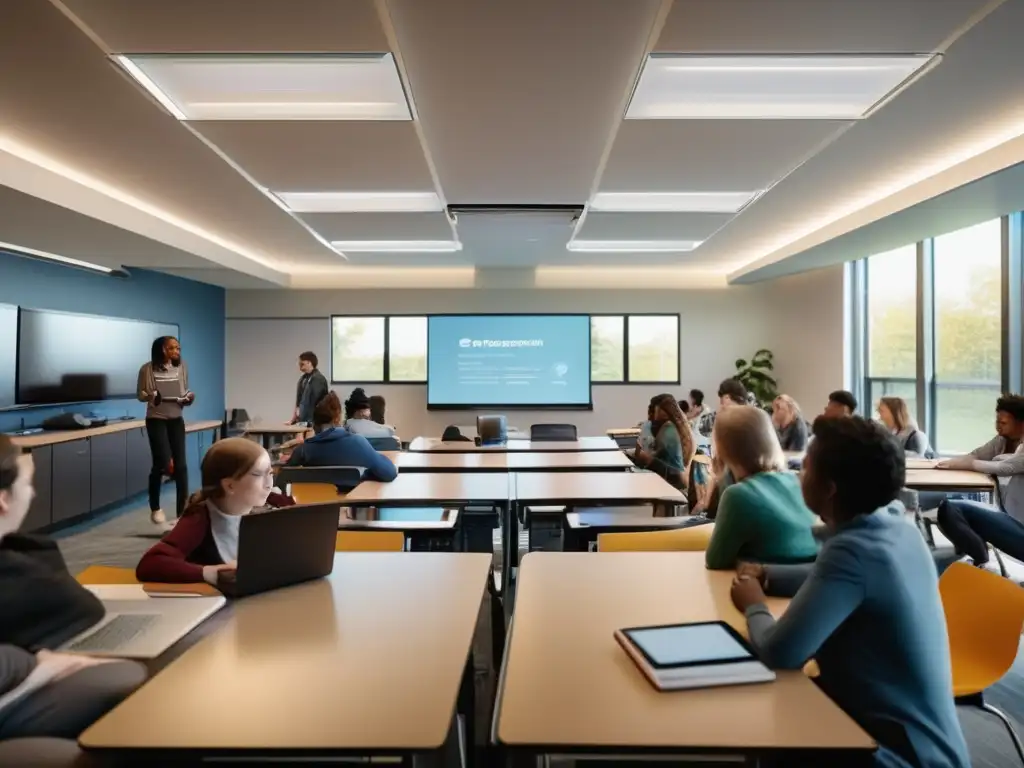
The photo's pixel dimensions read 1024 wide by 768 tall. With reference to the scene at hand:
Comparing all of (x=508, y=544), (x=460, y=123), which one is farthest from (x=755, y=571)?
(x=460, y=123)

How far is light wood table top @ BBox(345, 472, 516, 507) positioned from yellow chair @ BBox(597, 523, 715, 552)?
0.92 meters

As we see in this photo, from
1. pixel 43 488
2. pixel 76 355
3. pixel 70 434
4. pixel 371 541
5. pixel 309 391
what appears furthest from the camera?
pixel 309 391

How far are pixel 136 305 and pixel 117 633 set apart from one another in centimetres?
740

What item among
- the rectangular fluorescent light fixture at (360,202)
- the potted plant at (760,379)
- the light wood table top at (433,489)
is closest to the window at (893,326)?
the potted plant at (760,379)

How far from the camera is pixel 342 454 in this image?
400cm

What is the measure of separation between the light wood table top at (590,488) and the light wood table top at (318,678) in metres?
1.43

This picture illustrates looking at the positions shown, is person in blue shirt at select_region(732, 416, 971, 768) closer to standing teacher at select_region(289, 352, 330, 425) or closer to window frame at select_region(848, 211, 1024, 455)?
window frame at select_region(848, 211, 1024, 455)

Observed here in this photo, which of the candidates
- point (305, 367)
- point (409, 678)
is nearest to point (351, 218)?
point (305, 367)

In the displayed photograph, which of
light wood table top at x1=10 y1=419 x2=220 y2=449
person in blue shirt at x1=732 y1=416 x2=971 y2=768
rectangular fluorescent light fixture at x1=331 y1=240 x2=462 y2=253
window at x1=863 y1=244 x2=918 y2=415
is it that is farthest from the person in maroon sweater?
window at x1=863 y1=244 x2=918 y2=415

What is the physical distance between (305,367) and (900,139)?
625cm

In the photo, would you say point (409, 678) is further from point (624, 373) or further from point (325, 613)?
point (624, 373)

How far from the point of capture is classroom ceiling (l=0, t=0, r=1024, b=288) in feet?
8.82

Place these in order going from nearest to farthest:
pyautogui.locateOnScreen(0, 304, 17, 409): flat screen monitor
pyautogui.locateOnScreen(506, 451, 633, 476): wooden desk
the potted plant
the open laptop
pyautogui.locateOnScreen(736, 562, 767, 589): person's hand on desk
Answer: the open laptop < pyautogui.locateOnScreen(736, 562, 767, 589): person's hand on desk < pyautogui.locateOnScreen(506, 451, 633, 476): wooden desk < pyautogui.locateOnScreen(0, 304, 17, 409): flat screen monitor < the potted plant

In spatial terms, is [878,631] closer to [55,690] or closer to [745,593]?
[745,593]
